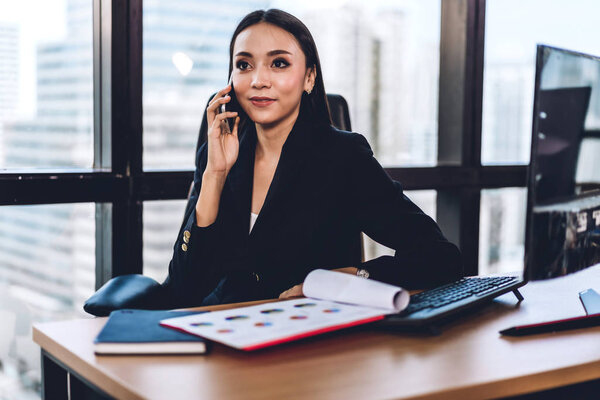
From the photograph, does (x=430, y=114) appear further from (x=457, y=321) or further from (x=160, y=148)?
(x=457, y=321)

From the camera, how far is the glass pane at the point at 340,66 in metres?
2.38

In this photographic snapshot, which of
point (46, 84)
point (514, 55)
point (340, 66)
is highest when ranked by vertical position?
point (514, 55)

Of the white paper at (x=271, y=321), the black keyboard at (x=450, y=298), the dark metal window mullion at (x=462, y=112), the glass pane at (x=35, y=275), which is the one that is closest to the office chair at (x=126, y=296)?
the white paper at (x=271, y=321)

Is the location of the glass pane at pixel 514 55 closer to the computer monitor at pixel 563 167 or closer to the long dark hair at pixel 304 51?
the long dark hair at pixel 304 51

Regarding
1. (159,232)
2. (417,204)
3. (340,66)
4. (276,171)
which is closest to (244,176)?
(276,171)

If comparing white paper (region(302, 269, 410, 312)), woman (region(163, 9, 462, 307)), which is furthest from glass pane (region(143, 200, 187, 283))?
white paper (region(302, 269, 410, 312))

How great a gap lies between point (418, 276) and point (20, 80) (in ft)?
4.84

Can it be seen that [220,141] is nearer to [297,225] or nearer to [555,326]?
[297,225]

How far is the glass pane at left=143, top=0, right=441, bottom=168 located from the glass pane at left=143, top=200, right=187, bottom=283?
152 millimetres

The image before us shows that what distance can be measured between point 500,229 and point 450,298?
7.31 ft

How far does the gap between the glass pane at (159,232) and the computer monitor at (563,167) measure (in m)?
1.51

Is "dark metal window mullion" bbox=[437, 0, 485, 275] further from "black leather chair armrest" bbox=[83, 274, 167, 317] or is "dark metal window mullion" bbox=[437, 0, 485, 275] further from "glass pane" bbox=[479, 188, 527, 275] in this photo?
"black leather chair armrest" bbox=[83, 274, 167, 317]

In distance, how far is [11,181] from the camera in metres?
2.03

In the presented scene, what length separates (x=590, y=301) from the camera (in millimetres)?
1326
